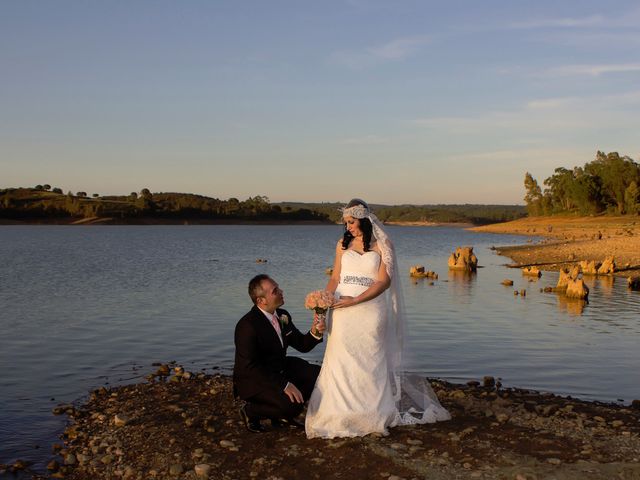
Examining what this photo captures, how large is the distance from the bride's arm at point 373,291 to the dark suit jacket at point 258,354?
2.68 feet

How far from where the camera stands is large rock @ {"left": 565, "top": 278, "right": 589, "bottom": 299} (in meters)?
32.9

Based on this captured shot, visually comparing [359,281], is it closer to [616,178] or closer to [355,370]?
[355,370]

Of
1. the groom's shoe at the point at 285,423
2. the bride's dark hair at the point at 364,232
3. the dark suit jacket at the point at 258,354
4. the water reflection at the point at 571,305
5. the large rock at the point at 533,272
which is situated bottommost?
the water reflection at the point at 571,305

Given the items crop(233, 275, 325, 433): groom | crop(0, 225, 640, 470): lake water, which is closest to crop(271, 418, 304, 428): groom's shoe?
crop(233, 275, 325, 433): groom

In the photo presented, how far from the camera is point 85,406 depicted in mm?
14023

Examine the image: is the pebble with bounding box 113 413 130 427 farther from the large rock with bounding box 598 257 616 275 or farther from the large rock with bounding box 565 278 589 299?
the large rock with bounding box 598 257 616 275

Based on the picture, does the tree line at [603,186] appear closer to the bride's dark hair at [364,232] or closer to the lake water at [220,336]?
the lake water at [220,336]

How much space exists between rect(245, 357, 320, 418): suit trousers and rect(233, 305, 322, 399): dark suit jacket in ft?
0.45

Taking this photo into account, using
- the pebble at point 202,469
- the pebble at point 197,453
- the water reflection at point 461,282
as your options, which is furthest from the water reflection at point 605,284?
the pebble at point 202,469

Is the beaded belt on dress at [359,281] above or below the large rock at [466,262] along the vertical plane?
above

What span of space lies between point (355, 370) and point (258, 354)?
4.86ft

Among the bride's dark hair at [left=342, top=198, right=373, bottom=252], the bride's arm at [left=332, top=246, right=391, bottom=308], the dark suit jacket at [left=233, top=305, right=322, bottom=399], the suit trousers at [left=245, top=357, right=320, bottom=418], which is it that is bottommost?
the suit trousers at [left=245, top=357, right=320, bottom=418]

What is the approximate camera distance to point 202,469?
9.20m

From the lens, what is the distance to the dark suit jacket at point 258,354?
398 inches
